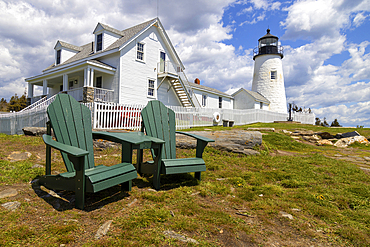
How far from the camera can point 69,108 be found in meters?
3.00

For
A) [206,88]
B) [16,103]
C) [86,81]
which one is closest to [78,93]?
[86,81]

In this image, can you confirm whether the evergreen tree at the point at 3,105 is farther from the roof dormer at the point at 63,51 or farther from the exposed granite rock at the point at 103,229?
the exposed granite rock at the point at 103,229

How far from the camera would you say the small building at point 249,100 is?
961 inches

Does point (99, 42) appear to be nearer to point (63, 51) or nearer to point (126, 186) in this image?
point (63, 51)

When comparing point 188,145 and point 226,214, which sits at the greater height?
point 188,145

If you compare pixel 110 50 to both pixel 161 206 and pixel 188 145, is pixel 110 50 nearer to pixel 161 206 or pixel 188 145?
pixel 188 145

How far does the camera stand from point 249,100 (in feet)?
81.3

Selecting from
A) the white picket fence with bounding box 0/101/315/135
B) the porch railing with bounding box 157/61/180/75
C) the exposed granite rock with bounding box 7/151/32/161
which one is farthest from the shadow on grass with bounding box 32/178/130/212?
the porch railing with bounding box 157/61/180/75

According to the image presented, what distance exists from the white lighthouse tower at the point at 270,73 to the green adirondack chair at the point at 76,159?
26.3m

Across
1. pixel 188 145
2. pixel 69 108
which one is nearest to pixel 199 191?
pixel 69 108

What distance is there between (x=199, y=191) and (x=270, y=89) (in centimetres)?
2588

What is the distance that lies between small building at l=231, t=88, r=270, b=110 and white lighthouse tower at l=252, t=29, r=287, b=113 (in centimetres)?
94

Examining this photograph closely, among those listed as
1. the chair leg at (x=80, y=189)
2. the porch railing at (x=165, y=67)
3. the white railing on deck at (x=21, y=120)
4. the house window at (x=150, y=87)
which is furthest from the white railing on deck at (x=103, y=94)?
the chair leg at (x=80, y=189)

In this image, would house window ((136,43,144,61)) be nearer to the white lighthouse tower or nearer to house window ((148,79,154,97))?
house window ((148,79,154,97))
